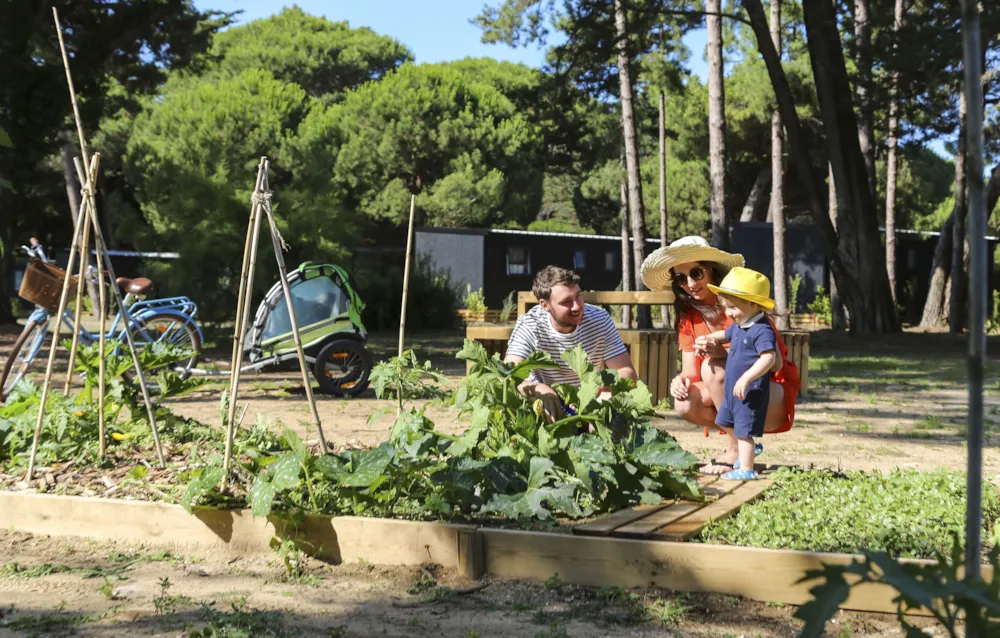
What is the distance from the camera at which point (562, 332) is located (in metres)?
5.72

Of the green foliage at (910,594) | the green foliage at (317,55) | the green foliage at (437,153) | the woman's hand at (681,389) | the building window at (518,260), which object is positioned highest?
the green foliage at (317,55)

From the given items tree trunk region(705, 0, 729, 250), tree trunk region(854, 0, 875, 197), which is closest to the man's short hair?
tree trunk region(705, 0, 729, 250)

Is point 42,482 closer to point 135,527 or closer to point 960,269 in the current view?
point 135,527

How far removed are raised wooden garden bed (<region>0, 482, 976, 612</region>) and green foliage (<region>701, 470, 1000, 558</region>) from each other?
0.22 meters

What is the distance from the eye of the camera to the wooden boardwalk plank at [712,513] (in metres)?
3.99

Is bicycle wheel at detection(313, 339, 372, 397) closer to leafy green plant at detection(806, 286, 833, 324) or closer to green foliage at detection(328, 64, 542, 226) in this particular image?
leafy green plant at detection(806, 286, 833, 324)

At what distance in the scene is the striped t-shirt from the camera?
5738 mm

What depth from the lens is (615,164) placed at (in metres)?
44.6

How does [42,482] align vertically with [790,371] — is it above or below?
below

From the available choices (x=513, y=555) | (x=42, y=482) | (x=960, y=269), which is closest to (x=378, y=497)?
(x=513, y=555)

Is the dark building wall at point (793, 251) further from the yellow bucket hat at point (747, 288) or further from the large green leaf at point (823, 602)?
the large green leaf at point (823, 602)

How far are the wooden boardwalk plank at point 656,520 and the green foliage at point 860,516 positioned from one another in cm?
18

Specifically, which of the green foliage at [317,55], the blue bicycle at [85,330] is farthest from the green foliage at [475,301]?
the green foliage at [317,55]

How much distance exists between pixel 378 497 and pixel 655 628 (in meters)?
1.40
